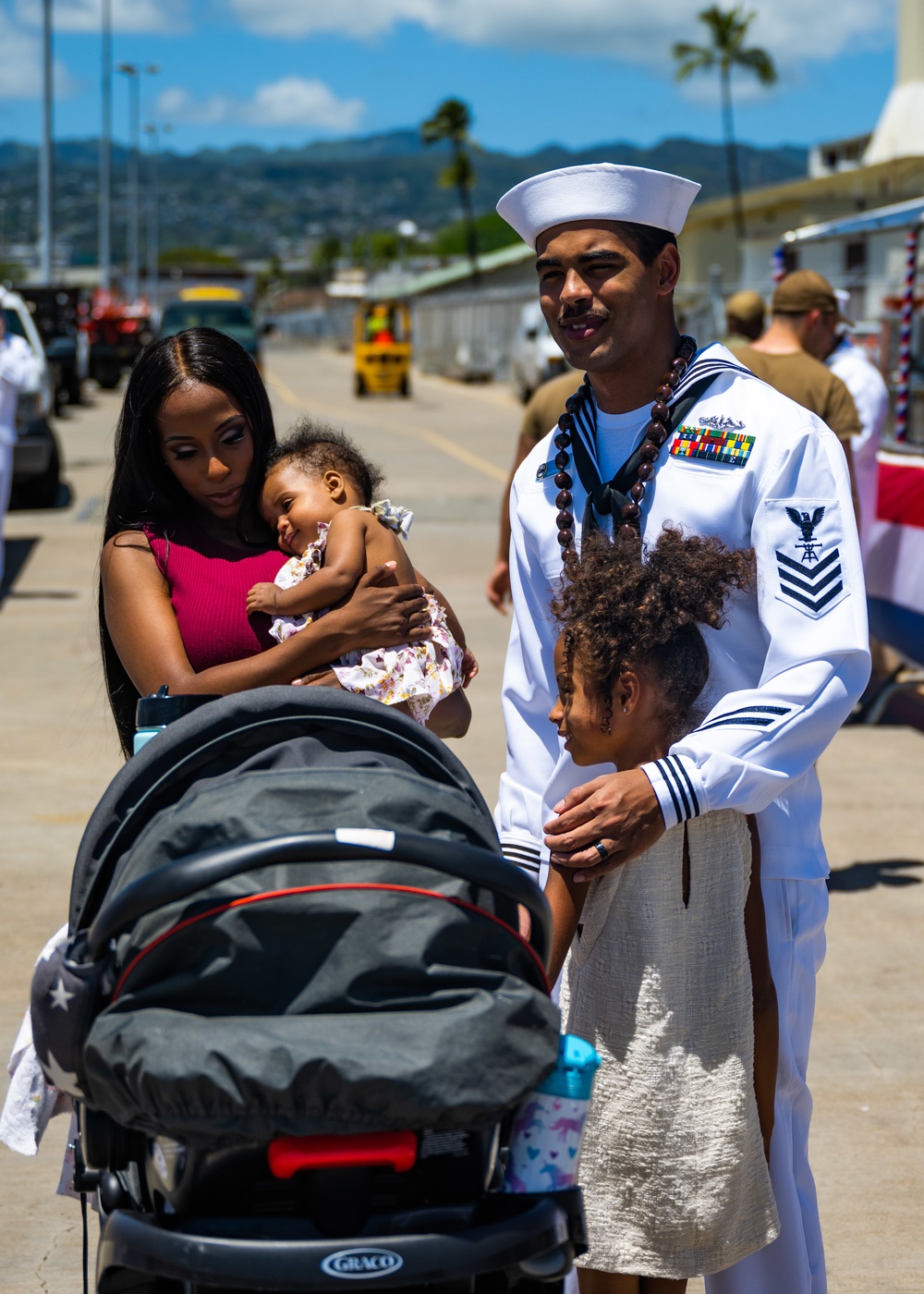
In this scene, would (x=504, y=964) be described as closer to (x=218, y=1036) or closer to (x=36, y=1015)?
(x=218, y=1036)

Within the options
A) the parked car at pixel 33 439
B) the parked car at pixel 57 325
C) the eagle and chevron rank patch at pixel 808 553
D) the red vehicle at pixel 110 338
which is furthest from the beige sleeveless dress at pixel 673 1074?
the red vehicle at pixel 110 338

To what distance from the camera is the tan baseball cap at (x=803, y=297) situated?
22.1 ft

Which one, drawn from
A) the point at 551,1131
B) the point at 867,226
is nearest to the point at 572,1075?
the point at 551,1131

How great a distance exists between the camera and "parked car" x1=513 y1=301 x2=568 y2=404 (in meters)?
27.7

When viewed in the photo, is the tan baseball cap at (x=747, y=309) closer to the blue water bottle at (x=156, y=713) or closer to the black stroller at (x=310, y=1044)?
the blue water bottle at (x=156, y=713)

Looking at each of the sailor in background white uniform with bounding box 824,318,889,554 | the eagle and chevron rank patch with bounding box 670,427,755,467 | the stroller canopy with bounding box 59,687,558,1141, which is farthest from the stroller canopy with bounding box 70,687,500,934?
the sailor in background white uniform with bounding box 824,318,889,554

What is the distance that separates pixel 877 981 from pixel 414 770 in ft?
10.9

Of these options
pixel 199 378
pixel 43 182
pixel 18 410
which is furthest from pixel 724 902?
pixel 43 182

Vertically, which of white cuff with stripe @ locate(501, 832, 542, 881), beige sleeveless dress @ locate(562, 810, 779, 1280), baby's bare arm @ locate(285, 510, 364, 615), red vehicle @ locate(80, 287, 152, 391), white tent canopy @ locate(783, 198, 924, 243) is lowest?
beige sleeveless dress @ locate(562, 810, 779, 1280)

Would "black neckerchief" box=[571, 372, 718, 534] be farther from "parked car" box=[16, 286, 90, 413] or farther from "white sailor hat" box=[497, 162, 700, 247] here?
"parked car" box=[16, 286, 90, 413]

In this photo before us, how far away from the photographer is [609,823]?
2336 mm

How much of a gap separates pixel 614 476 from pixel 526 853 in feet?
2.20

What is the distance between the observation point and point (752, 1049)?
2537 mm

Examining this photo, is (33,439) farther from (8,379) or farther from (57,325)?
(57,325)
